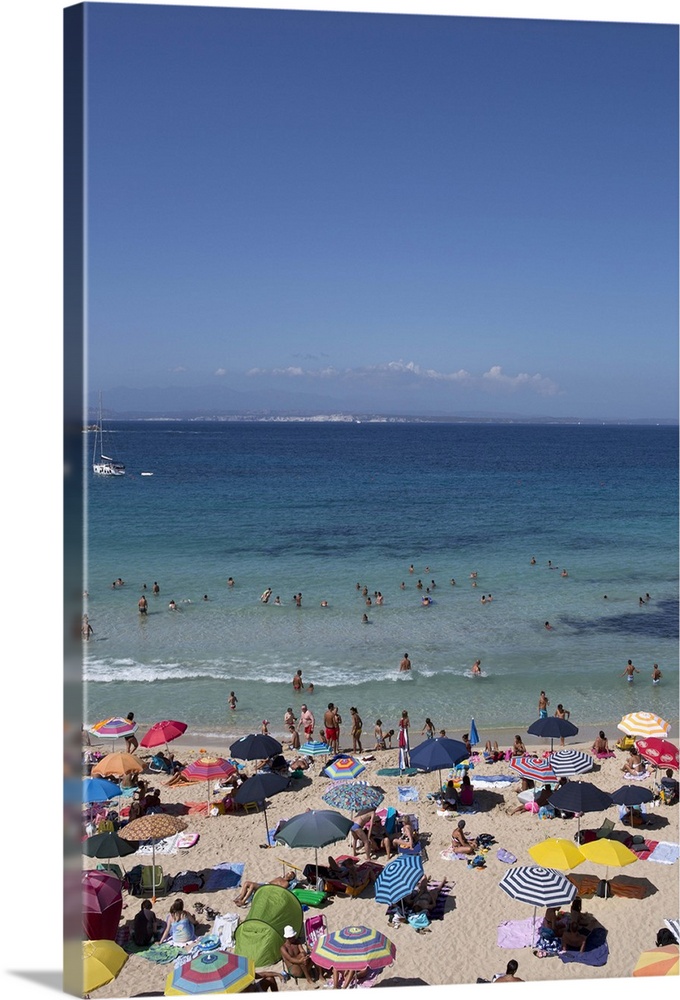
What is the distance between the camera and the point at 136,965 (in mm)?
9102

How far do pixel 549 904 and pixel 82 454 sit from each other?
22.2ft

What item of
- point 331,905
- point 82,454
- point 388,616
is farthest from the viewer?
point 388,616

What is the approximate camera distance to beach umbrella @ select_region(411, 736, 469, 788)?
13070 mm

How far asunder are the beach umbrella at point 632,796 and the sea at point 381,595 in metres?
6.15

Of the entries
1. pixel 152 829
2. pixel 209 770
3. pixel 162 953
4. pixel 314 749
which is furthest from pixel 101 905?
pixel 314 749

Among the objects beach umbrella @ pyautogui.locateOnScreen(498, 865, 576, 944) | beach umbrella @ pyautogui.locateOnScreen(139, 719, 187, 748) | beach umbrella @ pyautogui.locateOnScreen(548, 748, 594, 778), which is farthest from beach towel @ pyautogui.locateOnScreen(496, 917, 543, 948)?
beach umbrella @ pyautogui.locateOnScreen(139, 719, 187, 748)

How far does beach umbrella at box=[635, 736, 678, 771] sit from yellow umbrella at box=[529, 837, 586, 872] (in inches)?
168

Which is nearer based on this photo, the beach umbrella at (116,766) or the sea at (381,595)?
the beach umbrella at (116,766)

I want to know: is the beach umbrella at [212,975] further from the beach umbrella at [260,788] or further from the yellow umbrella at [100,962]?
the beach umbrella at [260,788]

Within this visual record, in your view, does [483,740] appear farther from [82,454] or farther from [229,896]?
[82,454]

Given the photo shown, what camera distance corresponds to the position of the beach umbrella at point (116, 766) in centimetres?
1418

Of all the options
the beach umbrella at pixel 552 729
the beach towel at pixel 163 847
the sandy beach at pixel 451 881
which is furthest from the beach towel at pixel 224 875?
the beach umbrella at pixel 552 729

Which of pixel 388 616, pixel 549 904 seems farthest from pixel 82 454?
pixel 388 616
